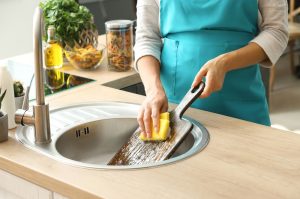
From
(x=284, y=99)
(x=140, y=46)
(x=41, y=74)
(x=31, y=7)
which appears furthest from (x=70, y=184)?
(x=284, y=99)

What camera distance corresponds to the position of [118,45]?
6.89 ft

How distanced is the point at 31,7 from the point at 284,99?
1992 millimetres

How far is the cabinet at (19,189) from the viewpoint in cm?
133

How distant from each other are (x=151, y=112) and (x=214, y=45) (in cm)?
36

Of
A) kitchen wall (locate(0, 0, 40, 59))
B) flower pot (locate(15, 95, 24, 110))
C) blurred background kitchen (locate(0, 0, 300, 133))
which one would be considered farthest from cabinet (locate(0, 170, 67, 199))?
kitchen wall (locate(0, 0, 40, 59))

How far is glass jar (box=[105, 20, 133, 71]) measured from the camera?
82.7 inches

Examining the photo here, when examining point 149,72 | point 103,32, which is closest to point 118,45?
point 149,72

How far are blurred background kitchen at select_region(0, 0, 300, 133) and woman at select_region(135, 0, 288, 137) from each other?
5.63 feet

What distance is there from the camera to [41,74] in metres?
1.41

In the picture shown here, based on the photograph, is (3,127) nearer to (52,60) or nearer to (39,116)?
(39,116)

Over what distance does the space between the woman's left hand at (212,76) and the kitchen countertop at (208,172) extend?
10 cm

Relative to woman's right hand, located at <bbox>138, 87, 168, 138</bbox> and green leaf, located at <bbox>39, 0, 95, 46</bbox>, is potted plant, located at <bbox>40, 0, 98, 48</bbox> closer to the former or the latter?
green leaf, located at <bbox>39, 0, 95, 46</bbox>

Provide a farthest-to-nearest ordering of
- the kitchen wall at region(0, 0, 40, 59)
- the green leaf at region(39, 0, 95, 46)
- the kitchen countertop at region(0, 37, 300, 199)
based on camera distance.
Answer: the kitchen wall at region(0, 0, 40, 59), the green leaf at region(39, 0, 95, 46), the kitchen countertop at region(0, 37, 300, 199)

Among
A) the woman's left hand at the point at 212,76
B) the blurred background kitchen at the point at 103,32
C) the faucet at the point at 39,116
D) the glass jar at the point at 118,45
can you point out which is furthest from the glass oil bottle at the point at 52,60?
the blurred background kitchen at the point at 103,32
